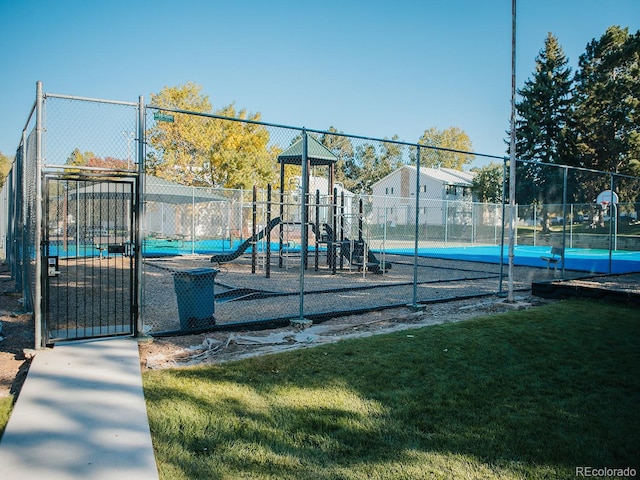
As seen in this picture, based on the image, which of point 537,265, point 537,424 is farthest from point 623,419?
point 537,265

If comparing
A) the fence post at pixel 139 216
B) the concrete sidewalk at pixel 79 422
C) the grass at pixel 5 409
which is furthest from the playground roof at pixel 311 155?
the grass at pixel 5 409

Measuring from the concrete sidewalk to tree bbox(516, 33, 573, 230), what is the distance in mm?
35422

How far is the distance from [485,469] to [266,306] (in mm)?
6173

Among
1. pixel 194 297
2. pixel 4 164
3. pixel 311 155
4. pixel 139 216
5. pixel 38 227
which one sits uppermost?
pixel 4 164

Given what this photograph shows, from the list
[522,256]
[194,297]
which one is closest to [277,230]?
[522,256]

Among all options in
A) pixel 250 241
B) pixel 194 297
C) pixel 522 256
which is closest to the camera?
pixel 194 297

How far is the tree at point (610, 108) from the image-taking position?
3322 centimetres

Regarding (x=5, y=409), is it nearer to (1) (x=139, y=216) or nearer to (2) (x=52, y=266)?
(2) (x=52, y=266)

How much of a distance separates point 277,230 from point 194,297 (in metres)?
17.8

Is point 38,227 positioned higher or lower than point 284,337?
higher

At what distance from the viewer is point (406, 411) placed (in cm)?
390

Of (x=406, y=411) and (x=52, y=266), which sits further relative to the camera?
(x=52, y=266)

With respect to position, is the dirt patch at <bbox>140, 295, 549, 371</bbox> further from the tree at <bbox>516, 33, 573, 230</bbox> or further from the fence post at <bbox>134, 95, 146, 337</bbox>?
the tree at <bbox>516, 33, 573, 230</bbox>

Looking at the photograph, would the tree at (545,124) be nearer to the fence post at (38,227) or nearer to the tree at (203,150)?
the tree at (203,150)
